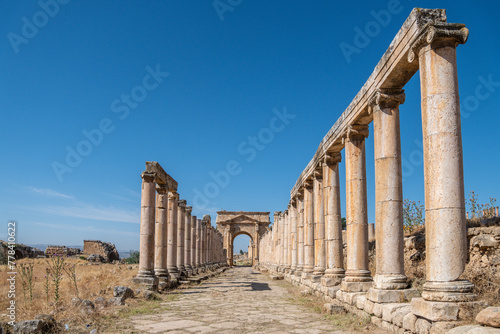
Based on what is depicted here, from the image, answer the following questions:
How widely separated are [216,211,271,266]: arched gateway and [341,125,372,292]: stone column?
171 feet

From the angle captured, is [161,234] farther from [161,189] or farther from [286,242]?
[286,242]

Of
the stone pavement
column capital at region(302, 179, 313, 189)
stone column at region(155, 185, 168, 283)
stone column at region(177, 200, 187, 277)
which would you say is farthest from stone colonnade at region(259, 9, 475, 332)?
stone column at region(177, 200, 187, 277)

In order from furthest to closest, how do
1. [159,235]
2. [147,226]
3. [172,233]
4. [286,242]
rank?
1. [286,242]
2. [172,233]
3. [159,235]
4. [147,226]

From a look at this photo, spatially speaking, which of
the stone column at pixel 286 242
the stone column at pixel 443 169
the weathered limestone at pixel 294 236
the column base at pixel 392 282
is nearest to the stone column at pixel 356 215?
the column base at pixel 392 282

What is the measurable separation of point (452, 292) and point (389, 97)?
447cm

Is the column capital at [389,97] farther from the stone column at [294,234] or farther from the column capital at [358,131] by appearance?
the stone column at [294,234]

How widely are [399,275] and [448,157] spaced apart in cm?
308

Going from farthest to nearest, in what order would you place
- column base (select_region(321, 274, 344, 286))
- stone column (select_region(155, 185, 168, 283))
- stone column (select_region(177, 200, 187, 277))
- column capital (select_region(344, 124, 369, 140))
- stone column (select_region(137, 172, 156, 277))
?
stone column (select_region(177, 200, 187, 277)), stone column (select_region(155, 185, 168, 283)), stone column (select_region(137, 172, 156, 277)), column base (select_region(321, 274, 344, 286)), column capital (select_region(344, 124, 369, 140))

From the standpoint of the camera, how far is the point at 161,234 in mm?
17266

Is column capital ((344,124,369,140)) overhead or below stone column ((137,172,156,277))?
overhead

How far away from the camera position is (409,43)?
7633 millimetres

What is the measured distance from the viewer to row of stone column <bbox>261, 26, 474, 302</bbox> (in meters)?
6.37

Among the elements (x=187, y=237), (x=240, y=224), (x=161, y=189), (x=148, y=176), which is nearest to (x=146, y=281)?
(x=148, y=176)

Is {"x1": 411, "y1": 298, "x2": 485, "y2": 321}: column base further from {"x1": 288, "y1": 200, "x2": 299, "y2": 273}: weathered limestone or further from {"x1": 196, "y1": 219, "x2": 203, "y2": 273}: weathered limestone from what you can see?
{"x1": 196, "y1": 219, "x2": 203, "y2": 273}: weathered limestone
